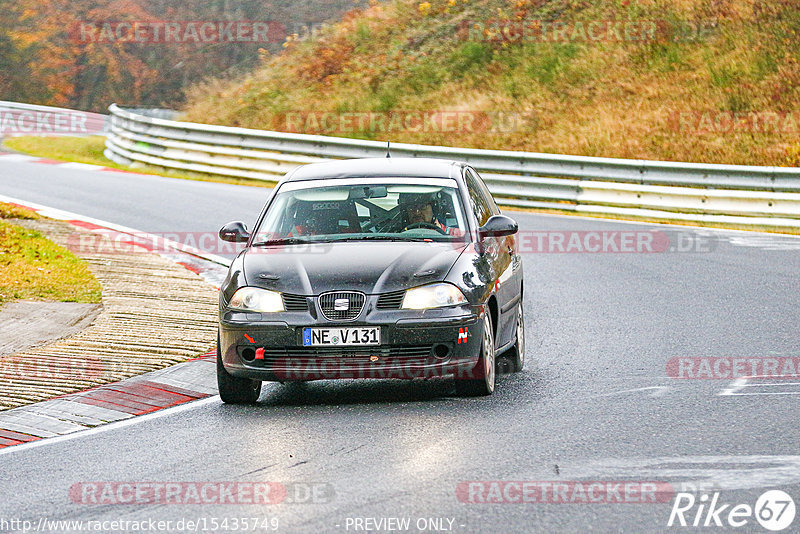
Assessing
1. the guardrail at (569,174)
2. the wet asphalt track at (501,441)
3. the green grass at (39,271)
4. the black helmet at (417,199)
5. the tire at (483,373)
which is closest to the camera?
the wet asphalt track at (501,441)

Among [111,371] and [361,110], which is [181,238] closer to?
[111,371]

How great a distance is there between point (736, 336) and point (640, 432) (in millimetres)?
3729

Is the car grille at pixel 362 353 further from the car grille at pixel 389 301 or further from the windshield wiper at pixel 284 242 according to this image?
the windshield wiper at pixel 284 242

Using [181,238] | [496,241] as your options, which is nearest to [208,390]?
[496,241]

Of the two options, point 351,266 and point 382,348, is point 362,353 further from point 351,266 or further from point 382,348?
point 351,266

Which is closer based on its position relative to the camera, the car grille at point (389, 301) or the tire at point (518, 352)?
the car grille at point (389, 301)

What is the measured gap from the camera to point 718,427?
7.70 m

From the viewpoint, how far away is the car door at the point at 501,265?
30.4 ft

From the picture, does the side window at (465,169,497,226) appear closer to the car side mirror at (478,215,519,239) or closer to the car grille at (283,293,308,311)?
the car side mirror at (478,215,519,239)

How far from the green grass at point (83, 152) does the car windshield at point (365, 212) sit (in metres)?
16.6

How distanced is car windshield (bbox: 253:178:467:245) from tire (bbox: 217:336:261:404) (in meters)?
1.12

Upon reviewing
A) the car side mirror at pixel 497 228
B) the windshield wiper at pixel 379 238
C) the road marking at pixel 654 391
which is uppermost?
the car side mirror at pixel 497 228

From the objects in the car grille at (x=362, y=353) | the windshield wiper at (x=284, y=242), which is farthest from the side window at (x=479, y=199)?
the car grille at (x=362, y=353)

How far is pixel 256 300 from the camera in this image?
8.59 metres
